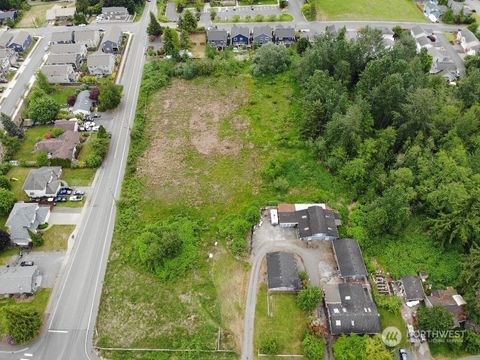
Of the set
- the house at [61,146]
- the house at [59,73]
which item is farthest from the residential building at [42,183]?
the house at [59,73]

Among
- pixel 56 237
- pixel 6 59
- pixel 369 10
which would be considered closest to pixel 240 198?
pixel 56 237

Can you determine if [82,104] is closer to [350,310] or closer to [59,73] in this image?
[59,73]

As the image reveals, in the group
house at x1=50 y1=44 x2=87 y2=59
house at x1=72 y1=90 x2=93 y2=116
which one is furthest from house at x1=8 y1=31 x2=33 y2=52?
house at x1=72 y1=90 x2=93 y2=116

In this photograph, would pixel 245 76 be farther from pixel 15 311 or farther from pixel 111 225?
pixel 15 311

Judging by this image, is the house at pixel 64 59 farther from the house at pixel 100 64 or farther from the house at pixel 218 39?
the house at pixel 218 39

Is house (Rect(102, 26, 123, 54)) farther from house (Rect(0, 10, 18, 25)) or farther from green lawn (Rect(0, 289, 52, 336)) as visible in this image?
green lawn (Rect(0, 289, 52, 336))
